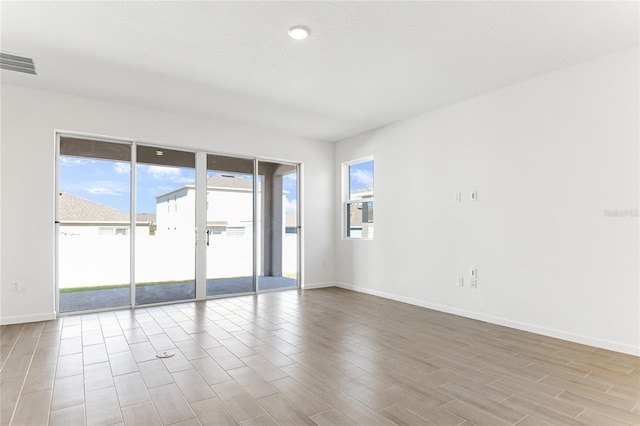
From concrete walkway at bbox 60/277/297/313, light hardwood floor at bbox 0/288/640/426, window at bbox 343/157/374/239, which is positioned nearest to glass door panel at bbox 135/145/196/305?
concrete walkway at bbox 60/277/297/313

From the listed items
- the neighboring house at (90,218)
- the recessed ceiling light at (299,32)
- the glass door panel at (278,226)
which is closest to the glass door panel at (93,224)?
the neighboring house at (90,218)

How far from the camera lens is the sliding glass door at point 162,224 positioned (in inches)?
184

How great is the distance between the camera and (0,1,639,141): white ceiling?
2.67 m

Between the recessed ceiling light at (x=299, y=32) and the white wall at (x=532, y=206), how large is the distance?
258 cm

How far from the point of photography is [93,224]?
15.6 ft

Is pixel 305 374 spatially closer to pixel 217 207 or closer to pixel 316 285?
pixel 217 207

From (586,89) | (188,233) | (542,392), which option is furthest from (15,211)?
(586,89)

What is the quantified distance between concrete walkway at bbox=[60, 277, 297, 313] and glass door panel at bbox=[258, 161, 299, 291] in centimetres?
36

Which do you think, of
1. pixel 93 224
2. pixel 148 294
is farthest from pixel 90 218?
pixel 148 294

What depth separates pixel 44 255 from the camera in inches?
169

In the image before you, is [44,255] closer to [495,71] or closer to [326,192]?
[326,192]

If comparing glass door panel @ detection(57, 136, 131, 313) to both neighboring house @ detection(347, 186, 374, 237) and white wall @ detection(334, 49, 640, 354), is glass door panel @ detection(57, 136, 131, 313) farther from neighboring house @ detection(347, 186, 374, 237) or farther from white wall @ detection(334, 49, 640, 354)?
white wall @ detection(334, 49, 640, 354)

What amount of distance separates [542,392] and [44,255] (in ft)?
17.5

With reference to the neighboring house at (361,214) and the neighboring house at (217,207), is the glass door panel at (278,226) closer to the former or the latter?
the neighboring house at (217,207)
